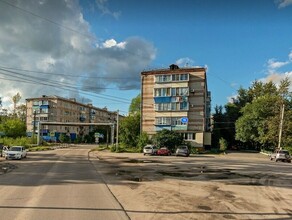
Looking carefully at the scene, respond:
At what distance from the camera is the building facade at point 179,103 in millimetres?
65000

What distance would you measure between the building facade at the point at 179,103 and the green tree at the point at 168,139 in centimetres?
473

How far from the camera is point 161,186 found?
17.0 meters

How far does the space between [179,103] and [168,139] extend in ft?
29.6

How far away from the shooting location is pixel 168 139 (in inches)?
2362

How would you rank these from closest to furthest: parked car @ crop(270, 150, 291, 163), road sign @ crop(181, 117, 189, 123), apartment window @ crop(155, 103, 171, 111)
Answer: parked car @ crop(270, 150, 291, 163), road sign @ crop(181, 117, 189, 123), apartment window @ crop(155, 103, 171, 111)

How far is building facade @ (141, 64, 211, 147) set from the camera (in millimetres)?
65000

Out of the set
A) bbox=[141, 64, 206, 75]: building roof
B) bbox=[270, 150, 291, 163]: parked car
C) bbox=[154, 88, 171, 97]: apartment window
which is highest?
bbox=[141, 64, 206, 75]: building roof

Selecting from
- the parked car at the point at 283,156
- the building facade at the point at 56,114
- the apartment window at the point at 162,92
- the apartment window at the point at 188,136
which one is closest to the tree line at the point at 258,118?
the parked car at the point at 283,156

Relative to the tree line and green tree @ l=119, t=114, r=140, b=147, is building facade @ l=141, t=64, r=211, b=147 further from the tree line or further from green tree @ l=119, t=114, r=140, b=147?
the tree line

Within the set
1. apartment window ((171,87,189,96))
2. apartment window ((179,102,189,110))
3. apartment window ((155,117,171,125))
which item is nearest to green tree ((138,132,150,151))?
apartment window ((155,117,171,125))

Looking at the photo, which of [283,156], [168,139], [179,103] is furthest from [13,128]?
[283,156]

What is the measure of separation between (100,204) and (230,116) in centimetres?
8011

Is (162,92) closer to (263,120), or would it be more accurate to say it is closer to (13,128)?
(263,120)

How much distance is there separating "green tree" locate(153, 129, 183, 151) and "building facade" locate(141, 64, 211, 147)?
4733 millimetres
